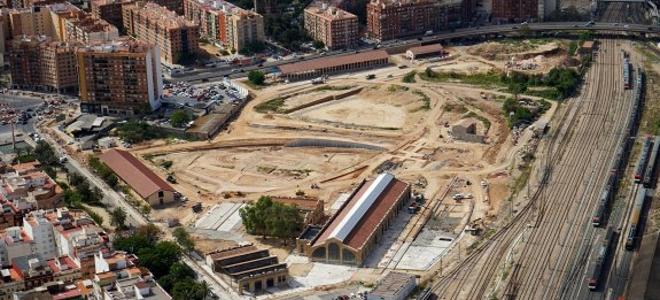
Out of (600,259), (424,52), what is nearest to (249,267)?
(600,259)

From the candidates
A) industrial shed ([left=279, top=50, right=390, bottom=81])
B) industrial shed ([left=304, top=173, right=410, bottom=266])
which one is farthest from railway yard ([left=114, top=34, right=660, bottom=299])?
industrial shed ([left=279, top=50, right=390, bottom=81])

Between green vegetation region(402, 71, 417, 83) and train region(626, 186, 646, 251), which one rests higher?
green vegetation region(402, 71, 417, 83)

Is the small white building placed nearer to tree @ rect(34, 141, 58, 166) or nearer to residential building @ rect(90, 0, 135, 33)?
tree @ rect(34, 141, 58, 166)

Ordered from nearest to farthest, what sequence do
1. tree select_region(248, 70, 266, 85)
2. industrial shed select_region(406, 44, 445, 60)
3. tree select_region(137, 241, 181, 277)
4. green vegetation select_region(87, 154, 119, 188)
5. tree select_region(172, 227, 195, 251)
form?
1. tree select_region(137, 241, 181, 277)
2. tree select_region(172, 227, 195, 251)
3. green vegetation select_region(87, 154, 119, 188)
4. tree select_region(248, 70, 266, 85)
5. industrial shed select_region(406, 44, 445, 60)

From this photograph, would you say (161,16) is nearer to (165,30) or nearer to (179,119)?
(165,30)

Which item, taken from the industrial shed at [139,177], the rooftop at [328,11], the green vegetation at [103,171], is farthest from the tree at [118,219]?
the rooftop at [328,11]
